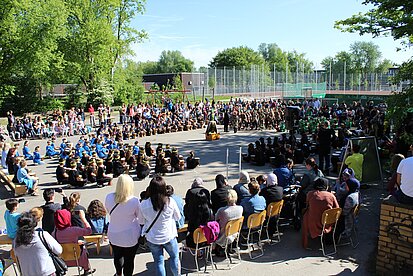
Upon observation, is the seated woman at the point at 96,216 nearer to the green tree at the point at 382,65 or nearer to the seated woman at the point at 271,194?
the seated woman at the point at 271,194

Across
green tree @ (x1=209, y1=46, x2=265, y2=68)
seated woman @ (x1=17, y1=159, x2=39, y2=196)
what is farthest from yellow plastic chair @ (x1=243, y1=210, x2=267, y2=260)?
green tree @ (x1=209, y1=46, x2=265, y2=68)

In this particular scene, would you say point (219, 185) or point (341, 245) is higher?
point (219, 185)

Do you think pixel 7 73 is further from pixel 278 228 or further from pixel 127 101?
pixel 278 228

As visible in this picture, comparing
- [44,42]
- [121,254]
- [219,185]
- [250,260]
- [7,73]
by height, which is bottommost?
[250,260]

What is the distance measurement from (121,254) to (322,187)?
151 inches

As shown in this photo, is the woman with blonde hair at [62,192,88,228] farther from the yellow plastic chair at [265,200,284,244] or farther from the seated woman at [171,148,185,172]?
the seated woman at [171,148,185,172]

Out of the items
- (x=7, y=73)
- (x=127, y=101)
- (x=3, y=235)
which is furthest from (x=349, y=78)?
(x=3, y=235)

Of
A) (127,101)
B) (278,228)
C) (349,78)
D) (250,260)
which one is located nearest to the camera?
(250,260)

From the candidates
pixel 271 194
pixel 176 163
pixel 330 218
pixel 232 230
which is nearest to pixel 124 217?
pixel 232 230

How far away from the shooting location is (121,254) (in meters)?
5.14

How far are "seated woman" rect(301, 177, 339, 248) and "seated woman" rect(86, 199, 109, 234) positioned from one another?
3946mm

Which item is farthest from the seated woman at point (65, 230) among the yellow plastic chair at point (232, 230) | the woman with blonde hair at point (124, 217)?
the yellow plastic chair at point (232, 230)

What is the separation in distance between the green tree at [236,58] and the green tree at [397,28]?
7551 cm

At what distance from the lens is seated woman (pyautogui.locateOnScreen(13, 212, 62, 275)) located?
173 inches
